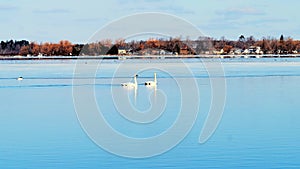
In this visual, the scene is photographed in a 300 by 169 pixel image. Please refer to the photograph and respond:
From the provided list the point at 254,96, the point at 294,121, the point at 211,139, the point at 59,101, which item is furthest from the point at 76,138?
the point at 254,96

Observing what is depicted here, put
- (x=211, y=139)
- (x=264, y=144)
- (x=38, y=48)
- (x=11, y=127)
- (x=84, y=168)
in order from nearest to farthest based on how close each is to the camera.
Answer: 1. (x=84, y=168)
2. (x=264, y=144)
3. (x=211, y=139)
4. (x=11, y=127)
5. (x=38, y=48)

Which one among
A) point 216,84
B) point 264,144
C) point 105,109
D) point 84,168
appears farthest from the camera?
point 216,84

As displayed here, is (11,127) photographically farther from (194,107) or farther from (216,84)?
(216,84)

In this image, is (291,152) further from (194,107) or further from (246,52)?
(246,52)

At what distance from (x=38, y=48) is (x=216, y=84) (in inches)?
2810

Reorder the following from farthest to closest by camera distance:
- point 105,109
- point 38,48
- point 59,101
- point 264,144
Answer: point 38,48 < point 59,101 < point 105,109 < point 264,144

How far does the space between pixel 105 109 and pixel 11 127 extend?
10.8 feet

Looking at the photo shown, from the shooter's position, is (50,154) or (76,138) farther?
(76,138)

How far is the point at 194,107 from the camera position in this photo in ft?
48.3

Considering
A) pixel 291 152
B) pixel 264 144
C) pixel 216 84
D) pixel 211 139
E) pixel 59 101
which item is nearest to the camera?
pixel 291 152

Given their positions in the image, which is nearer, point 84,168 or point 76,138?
point 84,168

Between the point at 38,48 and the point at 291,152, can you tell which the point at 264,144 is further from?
the point at 38,48

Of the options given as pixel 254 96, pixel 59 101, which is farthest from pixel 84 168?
pixel 254 96

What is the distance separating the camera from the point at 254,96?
17.2m
